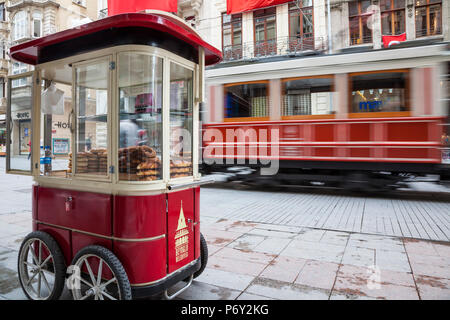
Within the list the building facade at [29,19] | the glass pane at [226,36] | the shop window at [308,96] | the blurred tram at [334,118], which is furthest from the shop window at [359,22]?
the building facade at [29,19]

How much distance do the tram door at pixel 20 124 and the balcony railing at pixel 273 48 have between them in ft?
56.2

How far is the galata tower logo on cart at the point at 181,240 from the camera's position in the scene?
8.82ft

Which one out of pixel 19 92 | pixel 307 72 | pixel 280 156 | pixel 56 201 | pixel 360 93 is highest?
pixel 307 72

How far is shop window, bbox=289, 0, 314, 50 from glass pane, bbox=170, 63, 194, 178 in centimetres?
1702

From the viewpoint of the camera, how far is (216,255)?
397 centimetres

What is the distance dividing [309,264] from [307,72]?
6.24 metres

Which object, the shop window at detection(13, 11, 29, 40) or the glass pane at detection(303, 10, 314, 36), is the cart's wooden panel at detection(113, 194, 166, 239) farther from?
the shop window at detection(13, 11, 29, 40)

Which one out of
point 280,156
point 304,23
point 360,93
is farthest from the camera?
point 304,23

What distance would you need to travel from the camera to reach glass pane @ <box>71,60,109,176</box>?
8.68 ft

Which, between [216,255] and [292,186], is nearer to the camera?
[216,255]

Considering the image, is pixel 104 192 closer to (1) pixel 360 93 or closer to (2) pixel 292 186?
(1) pixel 360 93

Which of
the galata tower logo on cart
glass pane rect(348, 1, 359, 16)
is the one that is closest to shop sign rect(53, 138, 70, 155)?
the galata tower logo on cart

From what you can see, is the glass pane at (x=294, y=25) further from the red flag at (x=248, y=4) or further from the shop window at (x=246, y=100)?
the shop window at (x=246, y=100)
